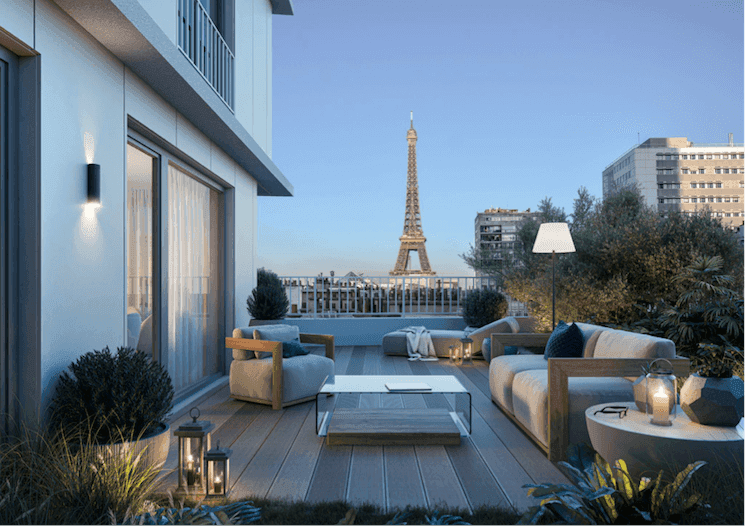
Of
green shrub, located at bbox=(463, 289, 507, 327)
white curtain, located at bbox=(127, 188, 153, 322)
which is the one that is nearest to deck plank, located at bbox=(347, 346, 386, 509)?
white curtain, located at bbox=(127, 188, 153, 322)

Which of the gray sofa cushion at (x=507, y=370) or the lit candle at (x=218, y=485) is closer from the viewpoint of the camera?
the lit candle at (x=218, y=485)

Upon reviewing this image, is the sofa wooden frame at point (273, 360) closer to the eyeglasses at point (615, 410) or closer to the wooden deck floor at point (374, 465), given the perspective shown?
the wooden deck floor at point (374, 465)

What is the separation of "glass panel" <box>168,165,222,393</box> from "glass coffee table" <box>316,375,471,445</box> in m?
1.41

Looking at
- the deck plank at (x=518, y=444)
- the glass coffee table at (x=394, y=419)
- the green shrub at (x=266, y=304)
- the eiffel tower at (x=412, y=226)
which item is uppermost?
the eiffel tower at (x=412, y=226)

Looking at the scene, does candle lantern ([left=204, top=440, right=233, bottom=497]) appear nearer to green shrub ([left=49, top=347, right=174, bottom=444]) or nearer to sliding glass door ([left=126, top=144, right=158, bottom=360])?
green shrub ([left=49, top=347, right=174, bottom=444])

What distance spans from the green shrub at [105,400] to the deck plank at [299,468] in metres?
0.74

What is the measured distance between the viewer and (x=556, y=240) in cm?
521

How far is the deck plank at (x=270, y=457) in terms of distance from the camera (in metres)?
2.62

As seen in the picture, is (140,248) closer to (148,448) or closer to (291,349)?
(291,349)

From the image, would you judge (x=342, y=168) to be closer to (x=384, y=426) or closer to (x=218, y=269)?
(x=218, y=269)

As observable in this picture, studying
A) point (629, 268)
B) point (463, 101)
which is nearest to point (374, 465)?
point (629, 268)

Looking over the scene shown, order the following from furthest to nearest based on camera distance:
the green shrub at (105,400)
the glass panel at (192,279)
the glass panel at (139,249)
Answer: the glass panel at (192,279) → the glass panel at (139,249) → the green shrub at (105,400)

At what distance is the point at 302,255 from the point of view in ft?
46.5

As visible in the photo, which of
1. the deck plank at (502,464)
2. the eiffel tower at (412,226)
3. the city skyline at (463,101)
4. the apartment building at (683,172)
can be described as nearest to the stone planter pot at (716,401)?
the deck plank at (502,464)
